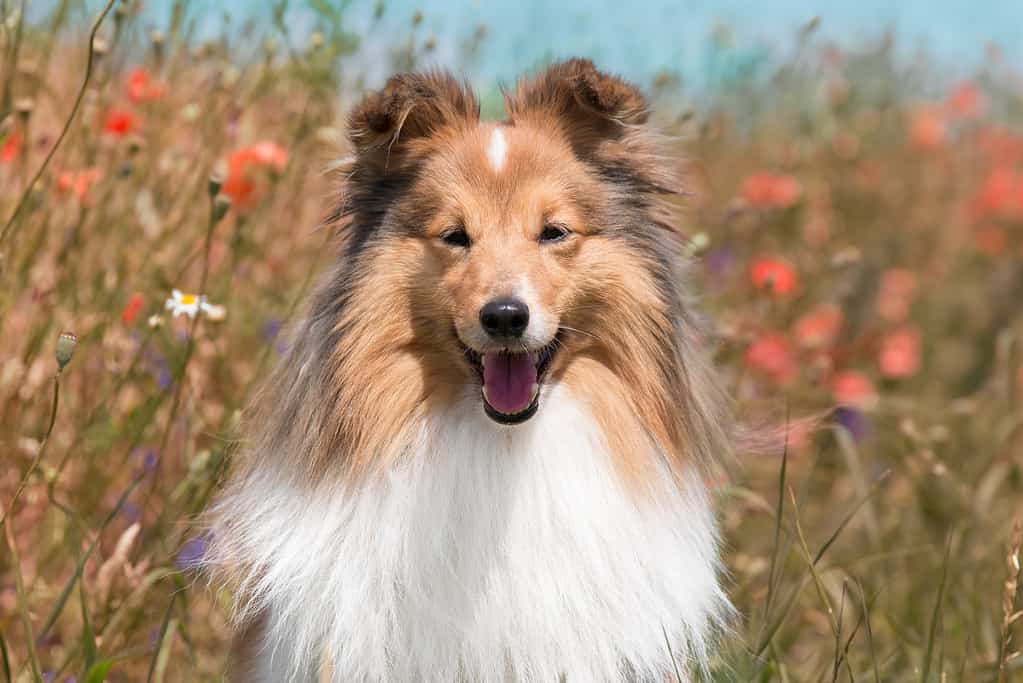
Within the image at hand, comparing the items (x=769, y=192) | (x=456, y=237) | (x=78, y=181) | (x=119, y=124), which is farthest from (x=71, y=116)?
(x=769, y=192)

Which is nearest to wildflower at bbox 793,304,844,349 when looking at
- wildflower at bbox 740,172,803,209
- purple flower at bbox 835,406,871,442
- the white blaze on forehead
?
purple flower at bbox 835,406,871,442

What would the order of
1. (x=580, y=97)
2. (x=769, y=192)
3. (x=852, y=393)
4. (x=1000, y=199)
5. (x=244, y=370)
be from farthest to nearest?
1. (x=1000, y=199)
2. (x=769, y=192)
3. (x=852, y=393)
4. (x=244, y=370)
5. (x=580, y=97)

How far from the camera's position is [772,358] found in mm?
5062

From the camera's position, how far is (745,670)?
2.88m

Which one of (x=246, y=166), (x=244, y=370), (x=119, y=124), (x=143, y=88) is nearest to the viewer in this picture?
(x=119, y=124)

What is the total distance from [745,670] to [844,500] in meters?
2.71

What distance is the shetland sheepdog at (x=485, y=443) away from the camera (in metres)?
2.82

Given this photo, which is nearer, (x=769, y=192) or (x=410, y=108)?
(x=410, y=108)

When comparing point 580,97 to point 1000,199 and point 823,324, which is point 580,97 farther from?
point 1000,199

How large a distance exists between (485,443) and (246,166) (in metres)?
1.94

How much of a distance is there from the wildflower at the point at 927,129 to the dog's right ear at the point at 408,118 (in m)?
5.43

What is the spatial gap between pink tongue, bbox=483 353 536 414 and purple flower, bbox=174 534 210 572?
1004 mm

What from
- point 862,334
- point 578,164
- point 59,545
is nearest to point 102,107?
point 59,545

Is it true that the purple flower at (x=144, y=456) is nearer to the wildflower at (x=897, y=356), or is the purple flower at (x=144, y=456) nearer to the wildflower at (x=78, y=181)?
the wildflower at (x=78, y=181)
